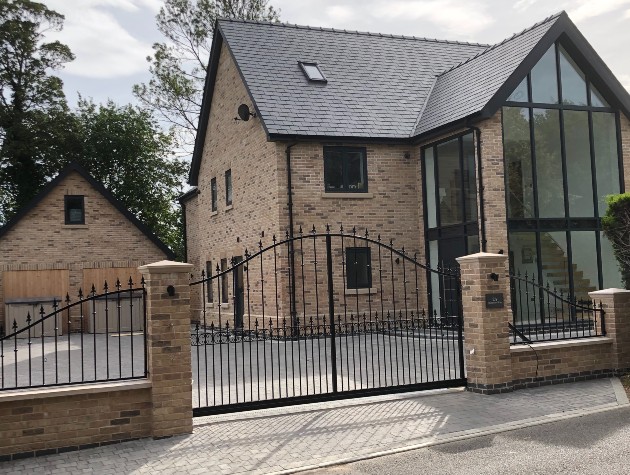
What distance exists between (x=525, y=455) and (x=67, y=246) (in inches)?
831

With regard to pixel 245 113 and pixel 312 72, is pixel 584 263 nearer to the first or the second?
pixel 312 72

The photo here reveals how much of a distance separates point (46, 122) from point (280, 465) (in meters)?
32.5

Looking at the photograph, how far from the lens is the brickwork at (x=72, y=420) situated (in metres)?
6.91

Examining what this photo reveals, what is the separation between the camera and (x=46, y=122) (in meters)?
34.7

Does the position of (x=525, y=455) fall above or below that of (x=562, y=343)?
below

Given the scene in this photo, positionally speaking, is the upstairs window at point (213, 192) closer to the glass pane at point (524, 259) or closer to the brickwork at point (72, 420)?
the glass pane at point (524, 259)

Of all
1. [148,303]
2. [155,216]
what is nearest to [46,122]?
[155,216]

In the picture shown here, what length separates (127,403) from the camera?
24.3ft

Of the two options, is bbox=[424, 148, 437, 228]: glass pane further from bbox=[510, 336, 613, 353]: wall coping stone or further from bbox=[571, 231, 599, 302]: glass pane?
bbox=[510, 336, 613, 353]: wall coping stone

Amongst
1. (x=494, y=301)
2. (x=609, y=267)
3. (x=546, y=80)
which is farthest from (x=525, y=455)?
(x=546, y=80)

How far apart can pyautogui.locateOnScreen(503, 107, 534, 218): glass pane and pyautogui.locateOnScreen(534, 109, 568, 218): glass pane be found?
320mm

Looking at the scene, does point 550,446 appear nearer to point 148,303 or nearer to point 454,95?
point 148,303

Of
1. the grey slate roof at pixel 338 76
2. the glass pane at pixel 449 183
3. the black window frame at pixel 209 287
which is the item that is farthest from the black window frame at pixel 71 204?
the glass pane at pixel 449 183

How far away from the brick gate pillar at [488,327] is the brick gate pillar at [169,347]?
4.16 m
